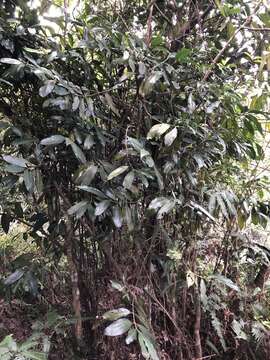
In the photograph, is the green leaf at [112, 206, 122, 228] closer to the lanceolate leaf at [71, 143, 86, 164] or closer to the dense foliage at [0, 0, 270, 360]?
the dense foliage at [0, 0, 270, 360]

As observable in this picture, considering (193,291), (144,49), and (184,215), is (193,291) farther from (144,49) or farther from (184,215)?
(144,49)

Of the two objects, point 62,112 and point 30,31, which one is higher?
point 30,31

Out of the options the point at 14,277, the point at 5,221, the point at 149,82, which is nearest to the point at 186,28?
the point at 149,82

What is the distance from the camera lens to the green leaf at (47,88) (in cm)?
89

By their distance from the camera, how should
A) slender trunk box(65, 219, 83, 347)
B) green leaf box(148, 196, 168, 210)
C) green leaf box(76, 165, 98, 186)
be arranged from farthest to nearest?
slender trunk box(65, 219, 83, 347), green leaf box(148, 196, 168, 210), green leaf box(76, 165, 98, 186)

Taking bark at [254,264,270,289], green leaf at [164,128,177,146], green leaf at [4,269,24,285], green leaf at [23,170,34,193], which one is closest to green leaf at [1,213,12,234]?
green leaf at [4,269,24,285]

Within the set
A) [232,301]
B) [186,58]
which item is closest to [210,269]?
[232,301]

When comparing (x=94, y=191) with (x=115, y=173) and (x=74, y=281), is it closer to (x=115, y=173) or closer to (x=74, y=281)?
(x=115, y=173)

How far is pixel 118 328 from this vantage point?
99 cm

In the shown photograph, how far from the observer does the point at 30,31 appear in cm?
98

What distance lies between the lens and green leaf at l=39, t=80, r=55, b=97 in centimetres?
89

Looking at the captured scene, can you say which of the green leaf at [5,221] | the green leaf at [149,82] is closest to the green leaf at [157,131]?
the green leaf at [149,82]

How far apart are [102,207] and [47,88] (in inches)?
13.2

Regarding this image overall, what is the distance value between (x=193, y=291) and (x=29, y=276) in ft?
2.11
